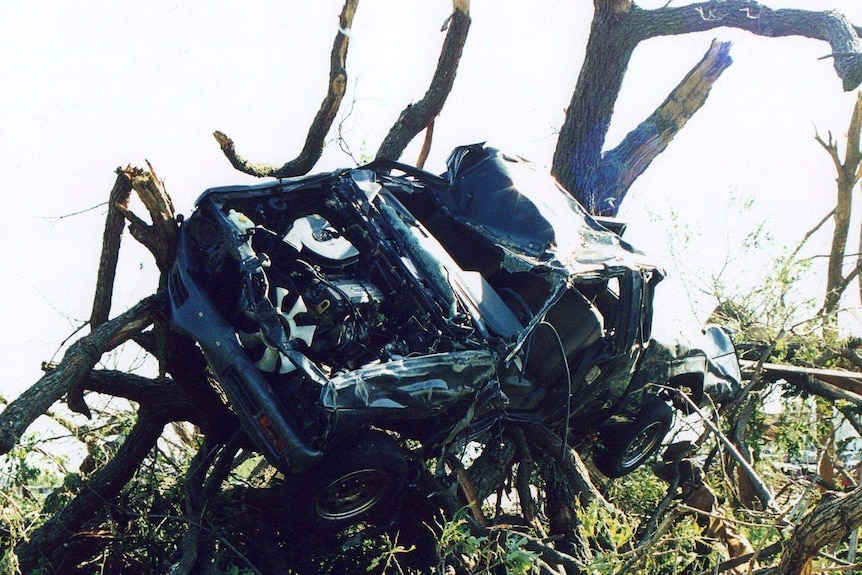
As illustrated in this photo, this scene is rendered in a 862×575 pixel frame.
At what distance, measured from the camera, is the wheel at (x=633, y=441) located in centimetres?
658

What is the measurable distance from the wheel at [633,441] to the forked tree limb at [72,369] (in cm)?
339

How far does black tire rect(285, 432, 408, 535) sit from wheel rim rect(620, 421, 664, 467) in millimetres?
2167

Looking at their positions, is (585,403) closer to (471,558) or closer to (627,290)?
(627,290)

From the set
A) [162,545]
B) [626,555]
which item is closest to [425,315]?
[626,555]

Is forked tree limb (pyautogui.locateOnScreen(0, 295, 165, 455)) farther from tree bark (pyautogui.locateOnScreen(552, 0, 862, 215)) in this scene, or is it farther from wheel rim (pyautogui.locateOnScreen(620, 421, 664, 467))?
tree bark (pyautogui.locateOnScreen(552, 0, 862, 215))

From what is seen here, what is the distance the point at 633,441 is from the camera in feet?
21.7

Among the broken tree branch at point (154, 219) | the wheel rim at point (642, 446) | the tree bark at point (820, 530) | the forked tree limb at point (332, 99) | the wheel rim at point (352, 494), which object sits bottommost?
the tree bark at point (820, 530)

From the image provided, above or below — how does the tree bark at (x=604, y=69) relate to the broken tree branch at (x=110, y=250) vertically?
above

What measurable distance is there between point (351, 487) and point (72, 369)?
1.79 meters

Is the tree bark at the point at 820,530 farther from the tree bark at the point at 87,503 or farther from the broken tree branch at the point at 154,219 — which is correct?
the tree bark at the point at 87,503

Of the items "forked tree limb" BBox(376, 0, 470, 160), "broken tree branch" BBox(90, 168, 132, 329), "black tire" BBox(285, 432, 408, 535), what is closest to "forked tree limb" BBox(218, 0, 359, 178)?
"forked tree limb" BBox(376, 0, 470, 160)

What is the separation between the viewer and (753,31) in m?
9.45

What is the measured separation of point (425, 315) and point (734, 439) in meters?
3.54

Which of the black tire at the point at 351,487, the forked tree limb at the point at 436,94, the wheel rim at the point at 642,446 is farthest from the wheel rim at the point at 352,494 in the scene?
the forked tree limb at the point at 436,94
